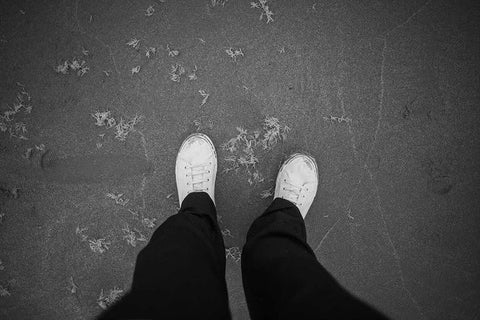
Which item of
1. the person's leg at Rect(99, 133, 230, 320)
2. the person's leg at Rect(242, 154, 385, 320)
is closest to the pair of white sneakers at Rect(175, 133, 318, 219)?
the person's leg at Rect(99, 133, 230, 320)

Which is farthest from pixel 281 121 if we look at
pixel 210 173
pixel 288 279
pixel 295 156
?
pixel 288 279

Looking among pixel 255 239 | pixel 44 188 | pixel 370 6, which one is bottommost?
pixel 255 239

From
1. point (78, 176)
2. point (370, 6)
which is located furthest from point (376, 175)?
point (78, 176)

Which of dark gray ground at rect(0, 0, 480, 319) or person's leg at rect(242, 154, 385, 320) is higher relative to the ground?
dark gray ground at rect(0, 0, 480, 319)

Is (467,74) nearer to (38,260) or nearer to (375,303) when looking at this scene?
(375,303)

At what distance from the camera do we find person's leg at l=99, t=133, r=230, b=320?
1105 mm

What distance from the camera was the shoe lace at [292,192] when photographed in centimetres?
202

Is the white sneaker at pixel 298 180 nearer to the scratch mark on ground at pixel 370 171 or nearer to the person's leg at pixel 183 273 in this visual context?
the scratch mark on ground at pixel 370 171

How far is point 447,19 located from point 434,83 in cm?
43

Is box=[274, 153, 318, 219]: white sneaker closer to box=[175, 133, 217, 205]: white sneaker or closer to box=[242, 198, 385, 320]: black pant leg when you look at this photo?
box=[242, 198, 385, 320]: black pant leg

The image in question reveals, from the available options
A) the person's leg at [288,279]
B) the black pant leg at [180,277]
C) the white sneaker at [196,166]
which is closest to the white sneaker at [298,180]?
the person's leg at [288,279]

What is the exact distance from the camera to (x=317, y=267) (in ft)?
4.38

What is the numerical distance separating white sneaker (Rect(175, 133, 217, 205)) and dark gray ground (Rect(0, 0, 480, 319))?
0.07m

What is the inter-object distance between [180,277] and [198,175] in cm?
85
